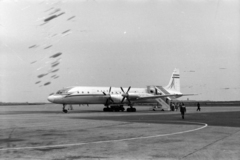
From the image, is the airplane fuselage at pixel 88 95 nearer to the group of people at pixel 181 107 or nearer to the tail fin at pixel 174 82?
the group of people at pixel 181 107

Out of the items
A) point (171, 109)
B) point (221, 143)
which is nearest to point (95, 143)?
point (221, 143)

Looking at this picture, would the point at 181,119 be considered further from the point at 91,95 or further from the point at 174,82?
the point at 174,82

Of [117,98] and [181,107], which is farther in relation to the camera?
[117,98]

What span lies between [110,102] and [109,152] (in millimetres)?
39878

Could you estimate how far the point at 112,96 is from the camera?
164 feet

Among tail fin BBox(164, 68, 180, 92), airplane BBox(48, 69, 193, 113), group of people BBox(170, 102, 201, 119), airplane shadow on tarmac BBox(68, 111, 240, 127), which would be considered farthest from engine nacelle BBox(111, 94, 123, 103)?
tail fin BBox(164, 68, 180, 92)

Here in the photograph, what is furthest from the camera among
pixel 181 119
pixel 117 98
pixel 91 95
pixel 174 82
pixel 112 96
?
pixel 174 82

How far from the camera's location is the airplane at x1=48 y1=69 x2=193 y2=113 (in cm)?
4562

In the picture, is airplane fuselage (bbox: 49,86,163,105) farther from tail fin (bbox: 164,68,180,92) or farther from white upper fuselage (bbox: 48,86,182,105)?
tail fin (bbox: 164,68,180,92)

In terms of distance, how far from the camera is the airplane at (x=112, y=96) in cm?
4562

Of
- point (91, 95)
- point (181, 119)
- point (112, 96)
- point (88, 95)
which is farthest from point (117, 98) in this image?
point (181, 119)

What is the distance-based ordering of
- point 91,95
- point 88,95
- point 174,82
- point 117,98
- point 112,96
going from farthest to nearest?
point 174,82 → point 117,98 → point 112,96 → point 91,95 → point 88,95

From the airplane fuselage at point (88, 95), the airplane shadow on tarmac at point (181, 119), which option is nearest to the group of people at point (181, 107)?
the airplane shadow on tarmac at point (181, 119)

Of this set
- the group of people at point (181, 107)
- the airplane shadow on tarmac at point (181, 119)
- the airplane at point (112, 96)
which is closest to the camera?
the airplane shadow on tarmac at point (181, 119)
